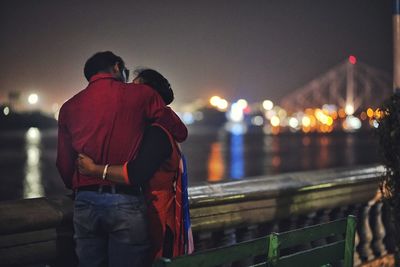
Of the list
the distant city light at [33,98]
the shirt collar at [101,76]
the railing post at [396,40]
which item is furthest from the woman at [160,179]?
the distant city light at [33,98]

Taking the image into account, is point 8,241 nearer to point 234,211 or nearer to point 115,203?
point 115,203

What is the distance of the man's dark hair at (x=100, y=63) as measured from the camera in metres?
3.00

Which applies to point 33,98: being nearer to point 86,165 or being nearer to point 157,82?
point 157,82

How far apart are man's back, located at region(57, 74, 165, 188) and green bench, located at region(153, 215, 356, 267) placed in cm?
87

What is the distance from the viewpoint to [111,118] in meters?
2.87

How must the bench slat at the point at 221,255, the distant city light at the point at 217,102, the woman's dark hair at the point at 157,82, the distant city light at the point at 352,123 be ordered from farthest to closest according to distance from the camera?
1. the distant city light at the point at 352,123
2. the distant city light at the point at 217,102
3. the woman's dark hair at the point at 157,82
4. the bench slat at the point at 221,255

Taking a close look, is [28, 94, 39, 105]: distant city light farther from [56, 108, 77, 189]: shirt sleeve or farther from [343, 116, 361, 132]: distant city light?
[56, 108, 77, 189]: shirt sleeve

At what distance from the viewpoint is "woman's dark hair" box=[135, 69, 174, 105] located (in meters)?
3.16

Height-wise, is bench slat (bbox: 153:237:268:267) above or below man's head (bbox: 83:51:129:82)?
below

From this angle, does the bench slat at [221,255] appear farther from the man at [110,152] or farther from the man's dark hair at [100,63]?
the man's dark hair at [100,63]

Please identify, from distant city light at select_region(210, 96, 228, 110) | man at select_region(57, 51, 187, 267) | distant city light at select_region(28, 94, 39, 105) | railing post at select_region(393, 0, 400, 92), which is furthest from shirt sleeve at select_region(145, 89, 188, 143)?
distant city light at select_region(28, 94, 39, 105)

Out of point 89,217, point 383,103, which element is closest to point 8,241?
point 89,217

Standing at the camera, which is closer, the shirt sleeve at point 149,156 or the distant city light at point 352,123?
the shirt sleeve at point 149,156

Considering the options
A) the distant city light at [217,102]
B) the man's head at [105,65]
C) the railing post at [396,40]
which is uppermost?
the distant city light at [217,102]
